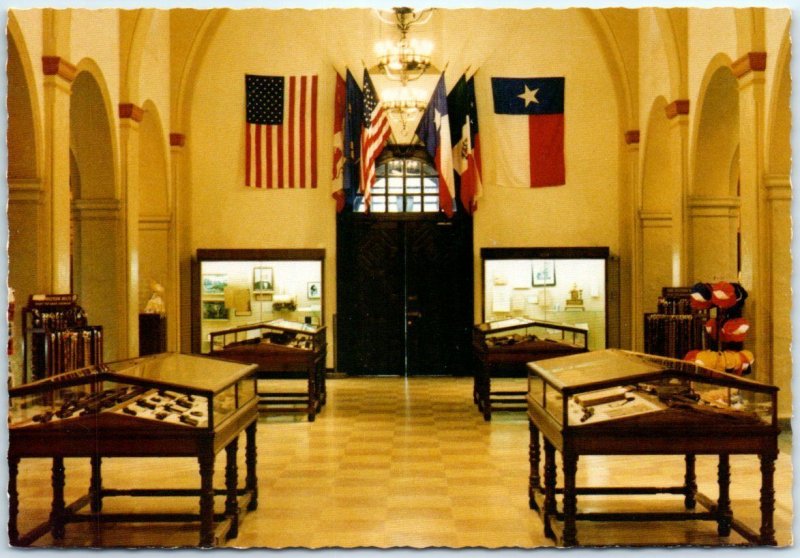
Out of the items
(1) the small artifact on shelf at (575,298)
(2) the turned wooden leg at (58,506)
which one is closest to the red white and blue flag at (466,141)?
(1) the small artifact on shelf at (575,298)

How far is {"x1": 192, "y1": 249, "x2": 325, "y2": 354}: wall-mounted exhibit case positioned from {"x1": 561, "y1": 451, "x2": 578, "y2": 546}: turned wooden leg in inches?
412

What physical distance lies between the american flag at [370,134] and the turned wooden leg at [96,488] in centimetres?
884

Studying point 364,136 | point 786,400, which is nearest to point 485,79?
point 364,136

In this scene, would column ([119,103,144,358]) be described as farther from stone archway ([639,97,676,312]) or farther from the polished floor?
stone archway ([639,97,676,312])

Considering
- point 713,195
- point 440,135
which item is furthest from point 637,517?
point 440,135

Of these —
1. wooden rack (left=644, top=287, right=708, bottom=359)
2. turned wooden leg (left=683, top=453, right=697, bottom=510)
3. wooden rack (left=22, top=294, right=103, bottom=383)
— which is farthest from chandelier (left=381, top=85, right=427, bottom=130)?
turned wooden leg (left=683, top=453, right=697, bottom=510)

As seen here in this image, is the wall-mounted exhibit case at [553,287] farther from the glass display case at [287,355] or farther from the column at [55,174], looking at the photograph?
the column at [55,174]

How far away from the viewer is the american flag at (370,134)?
48.2 ft

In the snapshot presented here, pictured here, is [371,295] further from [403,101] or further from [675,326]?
[675,326]

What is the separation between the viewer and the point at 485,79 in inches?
647

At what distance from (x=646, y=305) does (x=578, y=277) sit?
1.22m

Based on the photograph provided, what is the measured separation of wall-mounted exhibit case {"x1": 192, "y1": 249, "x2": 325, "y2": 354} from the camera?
51.2ft

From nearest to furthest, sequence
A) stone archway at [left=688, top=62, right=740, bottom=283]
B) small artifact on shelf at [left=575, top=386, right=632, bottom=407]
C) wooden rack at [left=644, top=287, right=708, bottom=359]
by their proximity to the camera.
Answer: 1. small artifact on shelf at [left=575, top=386, right=632, bottom=407]
2. wooden rack at [left=644, top=287, right=708, bottom=359]
3. stone archway at [left=688, top=62, right=740, bottom=283]

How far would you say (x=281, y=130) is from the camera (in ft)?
53.7
